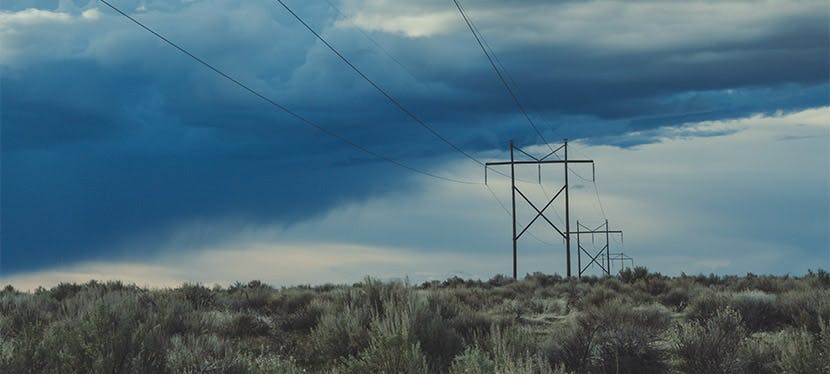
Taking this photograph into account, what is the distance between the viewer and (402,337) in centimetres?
943

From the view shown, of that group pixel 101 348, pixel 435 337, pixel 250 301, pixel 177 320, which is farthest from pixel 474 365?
pixel 250 301

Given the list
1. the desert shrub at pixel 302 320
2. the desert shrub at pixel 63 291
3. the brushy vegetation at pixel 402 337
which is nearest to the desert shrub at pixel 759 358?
the brushy vegetation at pixel 402 337

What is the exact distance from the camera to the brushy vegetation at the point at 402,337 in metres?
9.22

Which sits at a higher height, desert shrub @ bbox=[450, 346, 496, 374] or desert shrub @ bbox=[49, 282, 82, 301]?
desert shrub @ bbox=[49, 282, 82, 301]

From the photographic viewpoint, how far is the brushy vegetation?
363 inches

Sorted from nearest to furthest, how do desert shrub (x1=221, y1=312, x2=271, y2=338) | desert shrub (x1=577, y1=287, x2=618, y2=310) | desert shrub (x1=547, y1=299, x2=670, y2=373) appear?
→ desert shrub (x1=547, y1=299, x2=670, y2=373), desert shrub (x1=221, y1=312, x2=271, y2=338), desert shrub (x1=577, y1=287, x2=618, y2=310)

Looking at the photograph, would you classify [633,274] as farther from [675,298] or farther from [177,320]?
[177,320]

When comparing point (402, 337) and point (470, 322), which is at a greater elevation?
point (470, 322)

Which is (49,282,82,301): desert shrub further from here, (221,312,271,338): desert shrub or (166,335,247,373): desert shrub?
(166,335,247,373): desert shrub

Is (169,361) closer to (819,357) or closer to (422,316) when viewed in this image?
(422,316)

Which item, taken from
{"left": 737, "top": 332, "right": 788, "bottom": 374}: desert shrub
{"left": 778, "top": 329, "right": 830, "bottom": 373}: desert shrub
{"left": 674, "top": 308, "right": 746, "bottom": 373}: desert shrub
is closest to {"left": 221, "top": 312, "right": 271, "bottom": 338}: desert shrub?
{"left": 674, "top": 308, "right": 746, "bottom": 373}: desert shrub

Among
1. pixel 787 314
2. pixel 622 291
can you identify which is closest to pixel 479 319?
pixel 787 314

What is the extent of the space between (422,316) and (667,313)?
394 inches

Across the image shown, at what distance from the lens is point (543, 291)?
3030 cm
